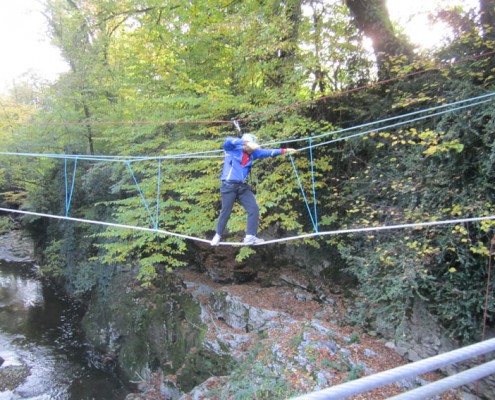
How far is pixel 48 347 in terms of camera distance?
9922 millimetres

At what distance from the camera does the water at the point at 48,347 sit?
26.7 feet

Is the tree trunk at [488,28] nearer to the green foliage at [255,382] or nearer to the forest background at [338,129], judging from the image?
the forest background at [338,129]

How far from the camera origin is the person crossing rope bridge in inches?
173

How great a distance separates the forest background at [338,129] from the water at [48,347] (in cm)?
321

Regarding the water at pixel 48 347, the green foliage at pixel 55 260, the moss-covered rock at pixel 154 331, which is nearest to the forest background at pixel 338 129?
the moss-covered rock at pixel 154 331

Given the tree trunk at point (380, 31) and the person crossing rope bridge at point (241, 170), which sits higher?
the tree trunk at point (380, 31)

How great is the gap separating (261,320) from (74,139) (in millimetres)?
8801

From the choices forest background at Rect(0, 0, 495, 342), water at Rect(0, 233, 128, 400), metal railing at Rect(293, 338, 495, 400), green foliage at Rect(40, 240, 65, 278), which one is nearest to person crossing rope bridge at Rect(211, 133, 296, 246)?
forest background at Rect(0, 0, 495, 342)

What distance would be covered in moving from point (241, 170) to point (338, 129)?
3.08 metres

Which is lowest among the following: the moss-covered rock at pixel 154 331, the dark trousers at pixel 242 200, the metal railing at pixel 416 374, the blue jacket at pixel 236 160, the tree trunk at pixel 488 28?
the moss-covered rock at pixel 154 331

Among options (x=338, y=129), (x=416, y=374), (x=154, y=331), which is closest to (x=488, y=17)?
(x=338, y=129)

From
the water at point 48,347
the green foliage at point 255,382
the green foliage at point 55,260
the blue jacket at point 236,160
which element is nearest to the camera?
the blue jacket at point 236,160

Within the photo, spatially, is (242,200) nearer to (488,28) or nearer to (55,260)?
(488,28)

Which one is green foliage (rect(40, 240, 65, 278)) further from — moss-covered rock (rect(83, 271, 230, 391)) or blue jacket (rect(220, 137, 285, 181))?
blue jacket (rect(220, 137, 285, 181))
